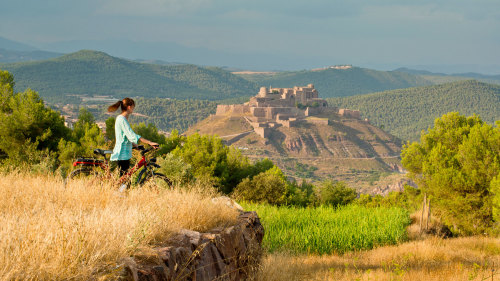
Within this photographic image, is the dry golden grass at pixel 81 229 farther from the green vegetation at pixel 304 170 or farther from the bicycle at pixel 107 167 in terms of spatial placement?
the green vegetation at pixel 304 170

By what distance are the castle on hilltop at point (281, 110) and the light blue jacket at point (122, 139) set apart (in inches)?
3723

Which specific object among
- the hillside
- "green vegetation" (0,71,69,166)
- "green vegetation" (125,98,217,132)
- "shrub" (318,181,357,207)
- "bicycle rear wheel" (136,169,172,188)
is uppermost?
"bicycle rear wheel" (136,169,172,188)

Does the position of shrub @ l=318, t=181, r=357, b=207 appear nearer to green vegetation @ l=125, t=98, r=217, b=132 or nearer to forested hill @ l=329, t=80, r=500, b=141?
green vegetation @ l=125, t=98, r=217, b=132

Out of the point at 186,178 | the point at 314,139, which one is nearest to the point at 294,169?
the point at 314,139

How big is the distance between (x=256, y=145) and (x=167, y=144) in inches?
2950

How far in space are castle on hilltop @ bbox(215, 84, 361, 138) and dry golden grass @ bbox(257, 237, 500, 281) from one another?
9156 centimetres

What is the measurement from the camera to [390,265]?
214 inches

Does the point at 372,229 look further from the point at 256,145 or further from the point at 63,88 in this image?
the point at 63,88

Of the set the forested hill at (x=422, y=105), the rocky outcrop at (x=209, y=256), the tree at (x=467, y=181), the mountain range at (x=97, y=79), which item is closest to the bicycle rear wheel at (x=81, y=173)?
the rocky outcrop at (x=209, y=256)

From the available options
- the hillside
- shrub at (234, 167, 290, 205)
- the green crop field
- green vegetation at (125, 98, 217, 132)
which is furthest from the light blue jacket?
green vegetation at (125, 98, 217, 132)

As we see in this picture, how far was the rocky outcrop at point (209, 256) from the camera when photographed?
9.60 feet

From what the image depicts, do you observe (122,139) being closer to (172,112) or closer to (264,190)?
(264,190)

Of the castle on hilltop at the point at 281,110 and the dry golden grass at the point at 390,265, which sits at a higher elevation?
the dry golden grass at the point at 390,265

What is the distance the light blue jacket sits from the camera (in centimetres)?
523
